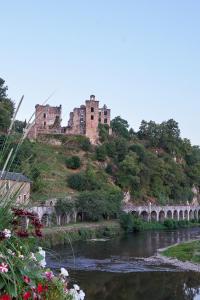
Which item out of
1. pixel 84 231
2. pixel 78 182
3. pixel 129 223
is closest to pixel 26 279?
pixel 84 231

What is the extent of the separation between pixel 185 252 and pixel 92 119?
148 feet

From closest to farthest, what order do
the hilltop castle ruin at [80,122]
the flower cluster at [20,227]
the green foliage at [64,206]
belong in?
1. the flower cluster at [20,227]
2. the green foliage at [64,206]
3. the hilltop castle ruin at [80,122]

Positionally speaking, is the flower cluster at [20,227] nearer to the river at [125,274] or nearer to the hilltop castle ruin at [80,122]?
the river at [125,274]

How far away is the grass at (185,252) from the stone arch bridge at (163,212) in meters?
22.6

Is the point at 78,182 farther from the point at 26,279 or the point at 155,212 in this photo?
the point at 26,279

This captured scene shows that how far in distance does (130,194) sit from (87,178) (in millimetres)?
11216

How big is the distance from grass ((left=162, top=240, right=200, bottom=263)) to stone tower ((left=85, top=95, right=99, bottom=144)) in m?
40.2

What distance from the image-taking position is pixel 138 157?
8088 cm

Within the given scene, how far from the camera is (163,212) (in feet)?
250

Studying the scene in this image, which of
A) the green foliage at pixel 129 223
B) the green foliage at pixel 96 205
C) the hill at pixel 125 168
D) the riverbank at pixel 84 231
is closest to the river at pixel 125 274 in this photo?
the riverbank at pixel 84 231

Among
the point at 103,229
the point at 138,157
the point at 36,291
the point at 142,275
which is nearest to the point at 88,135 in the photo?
the point at 138,157

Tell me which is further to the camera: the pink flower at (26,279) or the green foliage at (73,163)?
the green foliage at (73,163)

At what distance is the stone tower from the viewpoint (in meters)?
83.0

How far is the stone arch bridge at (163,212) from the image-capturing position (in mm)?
70394
